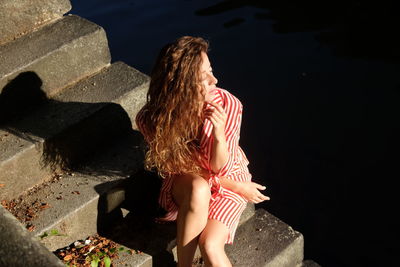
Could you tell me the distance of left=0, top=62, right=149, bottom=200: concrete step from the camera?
3.38m

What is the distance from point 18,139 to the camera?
11.4 feet

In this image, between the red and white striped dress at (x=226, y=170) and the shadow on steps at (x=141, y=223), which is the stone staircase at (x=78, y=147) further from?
the red and white striped dress at (x=226, y=170)

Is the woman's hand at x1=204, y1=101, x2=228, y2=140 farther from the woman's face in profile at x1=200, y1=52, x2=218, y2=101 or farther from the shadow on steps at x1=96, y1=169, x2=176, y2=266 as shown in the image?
the shadow on steps at x1=96, y1=169, x2=176, y2=266

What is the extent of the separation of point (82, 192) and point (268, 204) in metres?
1.74

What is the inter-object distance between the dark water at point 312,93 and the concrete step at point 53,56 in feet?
5.51

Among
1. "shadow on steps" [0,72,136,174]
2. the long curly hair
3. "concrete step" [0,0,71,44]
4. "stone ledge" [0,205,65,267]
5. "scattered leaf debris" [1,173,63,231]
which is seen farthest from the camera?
"concrete step" [0,0,71,44]

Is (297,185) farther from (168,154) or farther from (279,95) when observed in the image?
(168,154)

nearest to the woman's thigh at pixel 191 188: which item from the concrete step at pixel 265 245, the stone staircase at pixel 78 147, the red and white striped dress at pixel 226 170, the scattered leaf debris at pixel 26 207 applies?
the red and white striped dress at pixel 226 170

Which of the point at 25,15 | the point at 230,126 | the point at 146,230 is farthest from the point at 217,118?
the point at 25,15

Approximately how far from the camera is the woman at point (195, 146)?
2.97 meters

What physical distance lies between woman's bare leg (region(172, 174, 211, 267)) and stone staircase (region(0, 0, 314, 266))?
22 centimetres

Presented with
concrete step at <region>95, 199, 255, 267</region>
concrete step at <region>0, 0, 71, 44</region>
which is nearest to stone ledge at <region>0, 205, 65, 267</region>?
concrete step at <region>95, 199, 255, 267</region>

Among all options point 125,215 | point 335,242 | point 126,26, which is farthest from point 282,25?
point 125,215

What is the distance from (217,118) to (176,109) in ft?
0.68
